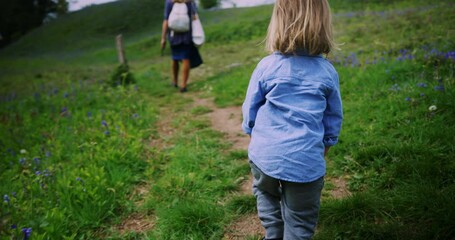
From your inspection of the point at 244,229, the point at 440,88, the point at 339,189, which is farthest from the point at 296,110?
the point at 440,88

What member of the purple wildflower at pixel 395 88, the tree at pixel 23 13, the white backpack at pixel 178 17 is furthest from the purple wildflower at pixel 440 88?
the tree at pixel 23 13

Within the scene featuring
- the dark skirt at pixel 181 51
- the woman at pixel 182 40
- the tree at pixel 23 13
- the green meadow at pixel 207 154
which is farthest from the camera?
the tree at pixel 23 13

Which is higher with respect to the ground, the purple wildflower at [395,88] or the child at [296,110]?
the child at [296,110]

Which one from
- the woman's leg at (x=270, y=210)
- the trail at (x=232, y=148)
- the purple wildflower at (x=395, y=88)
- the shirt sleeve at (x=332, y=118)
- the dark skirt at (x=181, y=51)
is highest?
the shirt sleeve at (x=332, y=118)

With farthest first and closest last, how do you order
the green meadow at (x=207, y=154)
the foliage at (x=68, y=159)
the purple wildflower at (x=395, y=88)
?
the purple wildflower at (x=395, y=88) < the foliage at (x=68, y=159) < the green meadow at (x=207, y=154)

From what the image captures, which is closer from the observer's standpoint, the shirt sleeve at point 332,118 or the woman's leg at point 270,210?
the shirt sleeve at point 332,118

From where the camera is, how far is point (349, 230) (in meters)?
2.31

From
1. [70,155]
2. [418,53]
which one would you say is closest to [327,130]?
[70,155]

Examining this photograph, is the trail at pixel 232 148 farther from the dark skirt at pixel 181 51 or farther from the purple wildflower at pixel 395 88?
the purple wildflower at pixel 395 88

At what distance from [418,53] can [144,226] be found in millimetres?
4777

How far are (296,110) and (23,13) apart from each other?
1103 centimetres

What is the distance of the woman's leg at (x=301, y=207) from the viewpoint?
190 centimetres

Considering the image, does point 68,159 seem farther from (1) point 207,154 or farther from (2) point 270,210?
(2) point 270,210

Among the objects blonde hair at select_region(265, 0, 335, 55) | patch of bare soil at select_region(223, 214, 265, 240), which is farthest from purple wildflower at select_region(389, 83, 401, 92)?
blonde hair at select_region(265, 0, 335, 55)
